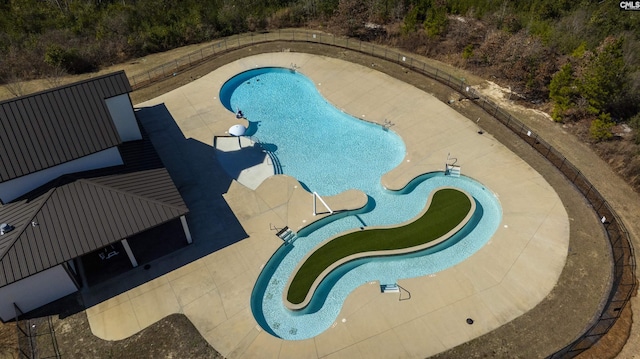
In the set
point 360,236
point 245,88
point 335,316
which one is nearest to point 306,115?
point 245,88

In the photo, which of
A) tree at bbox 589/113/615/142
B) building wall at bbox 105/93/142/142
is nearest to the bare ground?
tree at bbox 589/113/615/142

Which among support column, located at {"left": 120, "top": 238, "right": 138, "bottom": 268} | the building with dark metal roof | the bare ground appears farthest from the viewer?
support column, located at {"left": 120, "top": 238, "right": 138, "bottom": 268}

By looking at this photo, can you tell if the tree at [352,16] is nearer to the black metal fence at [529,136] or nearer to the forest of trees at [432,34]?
the forest of trees at [432,34]

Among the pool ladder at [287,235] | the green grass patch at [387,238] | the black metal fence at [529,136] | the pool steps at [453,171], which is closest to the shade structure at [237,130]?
the pool ladder at [287,235]


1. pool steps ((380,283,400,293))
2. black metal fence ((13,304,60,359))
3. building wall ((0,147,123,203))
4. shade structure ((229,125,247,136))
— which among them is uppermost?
building wall ((0,147,123,203))

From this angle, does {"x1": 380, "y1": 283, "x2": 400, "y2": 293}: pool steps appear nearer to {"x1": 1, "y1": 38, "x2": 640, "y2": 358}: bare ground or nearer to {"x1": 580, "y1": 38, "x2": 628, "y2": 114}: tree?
{"x1": 1, "y1": 38, "x2": 640, "y2": 358}: bare ground
